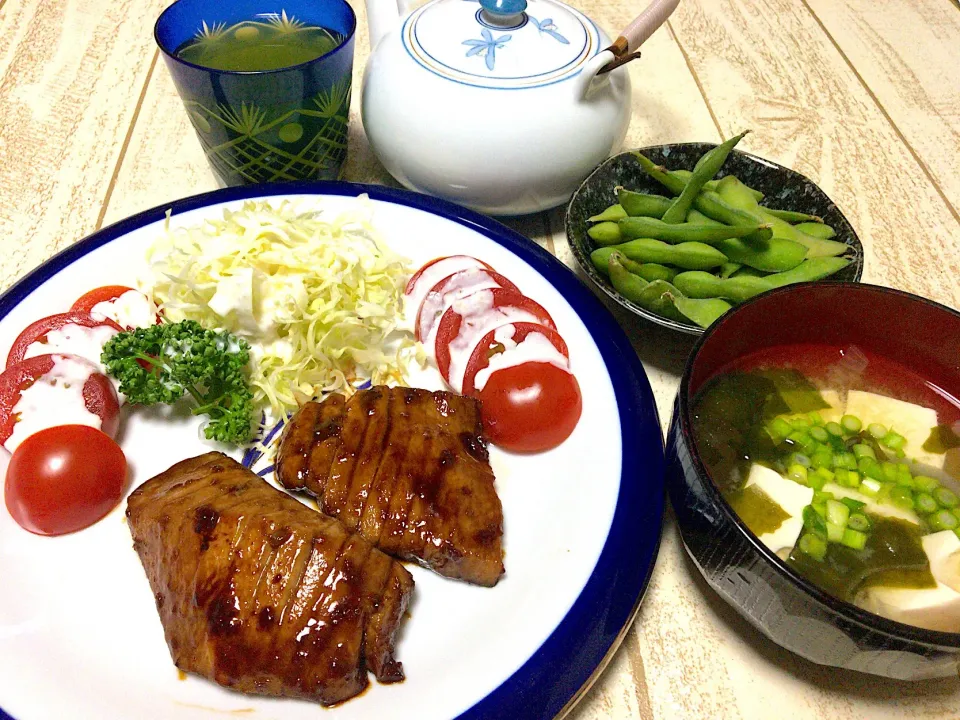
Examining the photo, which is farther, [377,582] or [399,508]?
[399,508]

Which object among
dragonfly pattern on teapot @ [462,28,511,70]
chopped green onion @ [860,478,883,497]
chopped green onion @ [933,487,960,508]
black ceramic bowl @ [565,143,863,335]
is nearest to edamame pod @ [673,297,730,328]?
black ceramic bowl @ [565,143,863,335]

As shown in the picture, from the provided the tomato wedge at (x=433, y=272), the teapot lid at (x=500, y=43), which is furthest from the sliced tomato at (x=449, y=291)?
the teapot lid at (x=500, y=43)

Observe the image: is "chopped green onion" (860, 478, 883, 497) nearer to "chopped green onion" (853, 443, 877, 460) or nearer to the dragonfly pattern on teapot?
"chopped green onion" (853, 443, 877, 460)

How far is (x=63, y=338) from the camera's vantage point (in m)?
2.00

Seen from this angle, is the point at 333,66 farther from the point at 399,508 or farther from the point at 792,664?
the point at 792,664

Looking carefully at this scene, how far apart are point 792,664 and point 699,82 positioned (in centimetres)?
298

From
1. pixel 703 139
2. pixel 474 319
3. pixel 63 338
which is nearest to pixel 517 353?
pixel 474 319

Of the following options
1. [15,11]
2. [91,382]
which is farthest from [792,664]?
[15,11]

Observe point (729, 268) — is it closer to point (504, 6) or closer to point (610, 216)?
point (610, 216)

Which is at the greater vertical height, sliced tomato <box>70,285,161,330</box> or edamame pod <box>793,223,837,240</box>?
edamame pod <box>793,223,837,240</box>

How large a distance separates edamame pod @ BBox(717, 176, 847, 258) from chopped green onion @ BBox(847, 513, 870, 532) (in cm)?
95

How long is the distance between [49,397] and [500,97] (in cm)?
164

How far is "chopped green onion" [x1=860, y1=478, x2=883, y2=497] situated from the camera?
5.39ft

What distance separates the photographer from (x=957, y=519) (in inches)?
62.7
